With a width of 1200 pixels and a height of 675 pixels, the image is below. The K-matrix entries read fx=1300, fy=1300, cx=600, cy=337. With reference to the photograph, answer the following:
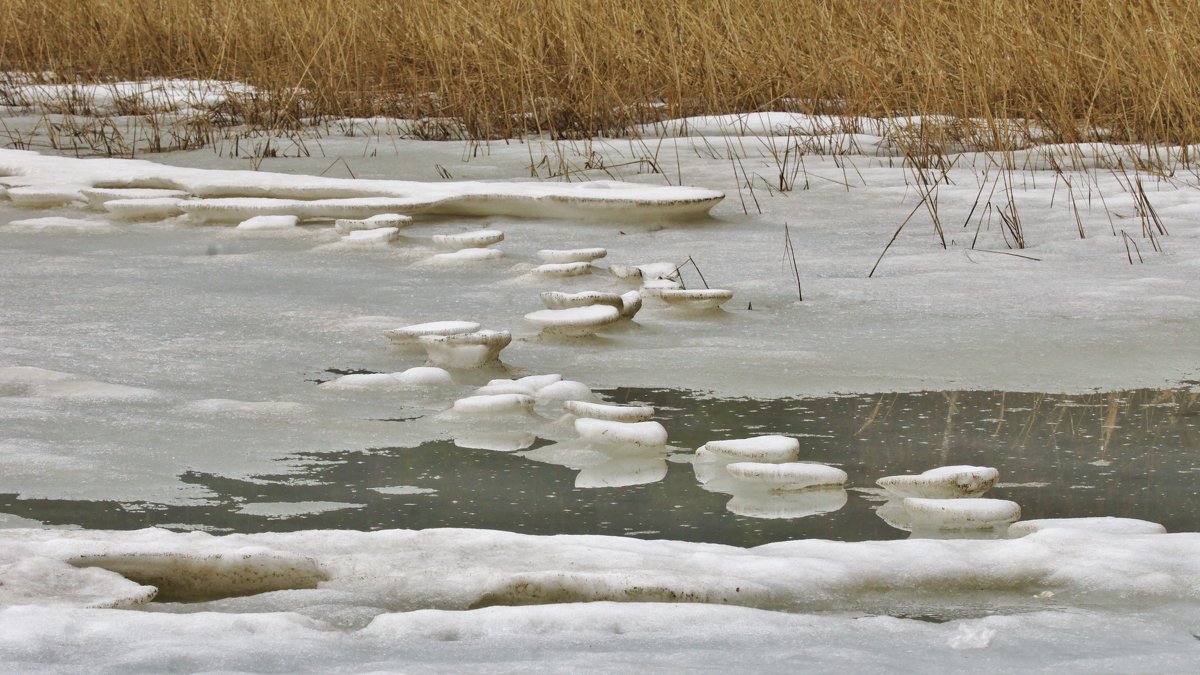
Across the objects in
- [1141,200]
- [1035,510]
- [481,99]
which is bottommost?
[1035,510]

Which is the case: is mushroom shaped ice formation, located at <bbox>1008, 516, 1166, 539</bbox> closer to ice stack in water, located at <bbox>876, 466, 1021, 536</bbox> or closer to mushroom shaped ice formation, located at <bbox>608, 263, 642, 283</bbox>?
ice stack in water, located at <bbox>876, 466, 1021, 536</bbox>

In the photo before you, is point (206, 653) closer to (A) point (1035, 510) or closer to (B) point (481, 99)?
(A) point (1035, 510)

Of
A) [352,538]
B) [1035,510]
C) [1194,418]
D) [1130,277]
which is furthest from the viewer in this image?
[1130,277]

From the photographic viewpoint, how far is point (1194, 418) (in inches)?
79.6

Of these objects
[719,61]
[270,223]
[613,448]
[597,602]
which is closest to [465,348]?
[613,448]

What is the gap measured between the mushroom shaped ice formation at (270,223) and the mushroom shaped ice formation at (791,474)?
7.54 feet

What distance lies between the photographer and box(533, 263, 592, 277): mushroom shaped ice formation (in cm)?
312

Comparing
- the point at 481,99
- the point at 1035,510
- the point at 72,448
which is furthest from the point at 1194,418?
the point at 481,99

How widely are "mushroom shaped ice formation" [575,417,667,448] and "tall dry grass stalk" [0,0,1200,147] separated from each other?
269cm

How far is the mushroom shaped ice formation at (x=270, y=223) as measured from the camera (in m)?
3.70

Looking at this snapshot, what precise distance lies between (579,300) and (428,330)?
39 centimetres

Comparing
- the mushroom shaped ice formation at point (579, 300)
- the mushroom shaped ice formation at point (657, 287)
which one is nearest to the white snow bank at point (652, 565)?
the mushroom shaped ice formation at point (579, 300)

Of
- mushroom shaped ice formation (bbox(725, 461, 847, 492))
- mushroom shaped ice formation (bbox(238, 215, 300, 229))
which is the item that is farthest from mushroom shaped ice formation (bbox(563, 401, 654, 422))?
mushroom shaped ice formation (bbox(238, 215, 300, 229))

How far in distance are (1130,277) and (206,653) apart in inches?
99.1
